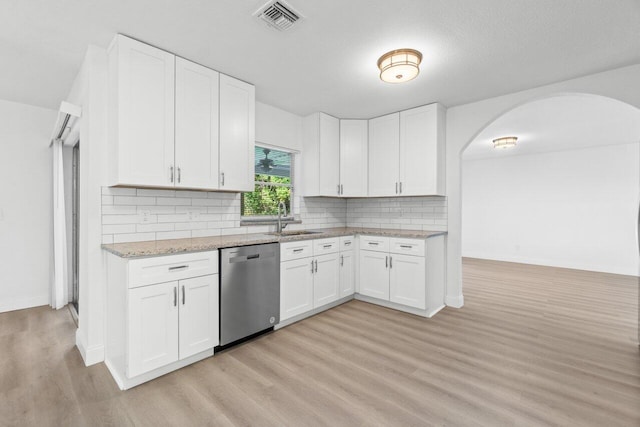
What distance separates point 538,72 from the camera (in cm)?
277

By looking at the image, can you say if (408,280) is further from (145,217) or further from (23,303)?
(23,303)

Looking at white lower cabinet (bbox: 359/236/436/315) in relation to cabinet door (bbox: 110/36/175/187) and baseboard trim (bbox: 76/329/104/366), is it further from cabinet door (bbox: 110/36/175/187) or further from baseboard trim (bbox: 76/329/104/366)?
baseboard trim (bbox: 76/329/104/366)

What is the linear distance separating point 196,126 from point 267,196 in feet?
4.62

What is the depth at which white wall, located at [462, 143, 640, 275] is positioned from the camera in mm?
5793

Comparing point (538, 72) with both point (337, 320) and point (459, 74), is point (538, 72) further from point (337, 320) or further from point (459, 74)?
point (337, 320)

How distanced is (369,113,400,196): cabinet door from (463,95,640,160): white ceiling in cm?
160

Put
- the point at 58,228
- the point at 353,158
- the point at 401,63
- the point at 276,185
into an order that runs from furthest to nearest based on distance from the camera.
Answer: the point at 353,158
the point at 276,185
the point at 58,228
the point at 401,63

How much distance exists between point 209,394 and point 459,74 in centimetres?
342

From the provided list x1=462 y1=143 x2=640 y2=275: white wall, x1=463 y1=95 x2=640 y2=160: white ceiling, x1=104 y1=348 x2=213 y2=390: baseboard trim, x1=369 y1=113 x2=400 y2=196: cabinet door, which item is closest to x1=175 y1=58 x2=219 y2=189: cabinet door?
x1=104 y1=348 x2=213 y2=390: baseboard trim

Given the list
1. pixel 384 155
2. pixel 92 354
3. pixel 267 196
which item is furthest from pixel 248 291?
pixel 384 155

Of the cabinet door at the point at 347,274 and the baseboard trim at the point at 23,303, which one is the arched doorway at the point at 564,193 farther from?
the baseboard trim at the point at 23,303

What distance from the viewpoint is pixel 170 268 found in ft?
6.97

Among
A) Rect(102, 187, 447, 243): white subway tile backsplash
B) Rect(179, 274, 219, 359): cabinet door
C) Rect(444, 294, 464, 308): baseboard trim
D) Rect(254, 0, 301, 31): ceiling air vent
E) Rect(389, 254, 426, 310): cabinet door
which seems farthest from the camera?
Rect(444, 294, 464, 308): baseboard trim

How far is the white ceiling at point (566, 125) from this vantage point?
3749 mm
